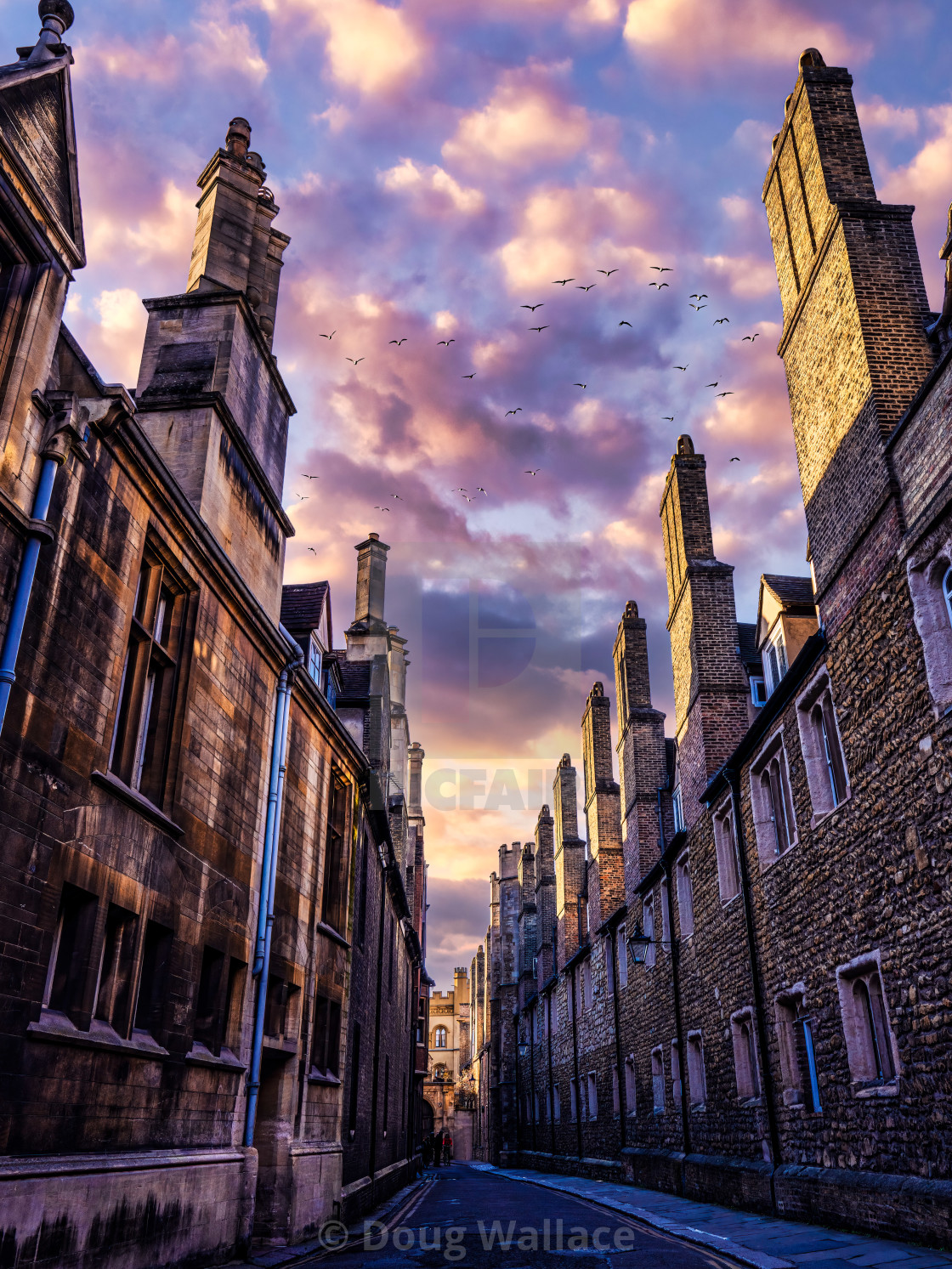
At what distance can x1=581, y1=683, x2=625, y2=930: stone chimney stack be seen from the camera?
30.3 m

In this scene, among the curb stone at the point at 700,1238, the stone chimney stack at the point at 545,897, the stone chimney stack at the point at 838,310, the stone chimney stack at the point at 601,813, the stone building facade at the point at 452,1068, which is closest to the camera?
the curb stone at the point at 700,1238

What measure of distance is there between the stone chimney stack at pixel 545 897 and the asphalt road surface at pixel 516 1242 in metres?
25.5

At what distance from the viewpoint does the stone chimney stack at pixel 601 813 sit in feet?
99.3

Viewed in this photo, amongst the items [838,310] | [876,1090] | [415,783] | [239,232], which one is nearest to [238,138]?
[239,232]

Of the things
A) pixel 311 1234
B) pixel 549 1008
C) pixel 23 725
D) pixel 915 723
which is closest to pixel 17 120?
pixel 23 725

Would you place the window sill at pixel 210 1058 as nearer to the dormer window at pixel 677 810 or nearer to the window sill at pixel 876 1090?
the window sill at pixel 876 1090

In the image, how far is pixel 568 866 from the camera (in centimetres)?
3916

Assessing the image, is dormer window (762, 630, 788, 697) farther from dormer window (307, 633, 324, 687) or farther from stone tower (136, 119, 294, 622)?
stone tower (136, 119, 294, 622)

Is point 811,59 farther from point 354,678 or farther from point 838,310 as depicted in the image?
point 354,678

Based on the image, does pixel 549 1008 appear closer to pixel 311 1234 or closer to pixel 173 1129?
pixel 311 1234

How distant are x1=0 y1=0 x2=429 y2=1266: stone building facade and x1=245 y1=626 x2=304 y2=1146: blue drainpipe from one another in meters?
0.04

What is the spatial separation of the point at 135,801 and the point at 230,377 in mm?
6556

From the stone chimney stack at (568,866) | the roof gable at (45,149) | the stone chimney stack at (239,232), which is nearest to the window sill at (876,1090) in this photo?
the roof gable at (45,149)

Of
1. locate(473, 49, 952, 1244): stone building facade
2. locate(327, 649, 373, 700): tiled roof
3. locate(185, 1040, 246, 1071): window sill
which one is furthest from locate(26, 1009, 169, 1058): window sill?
locate(327, 649, 373, 700): tiled roof
